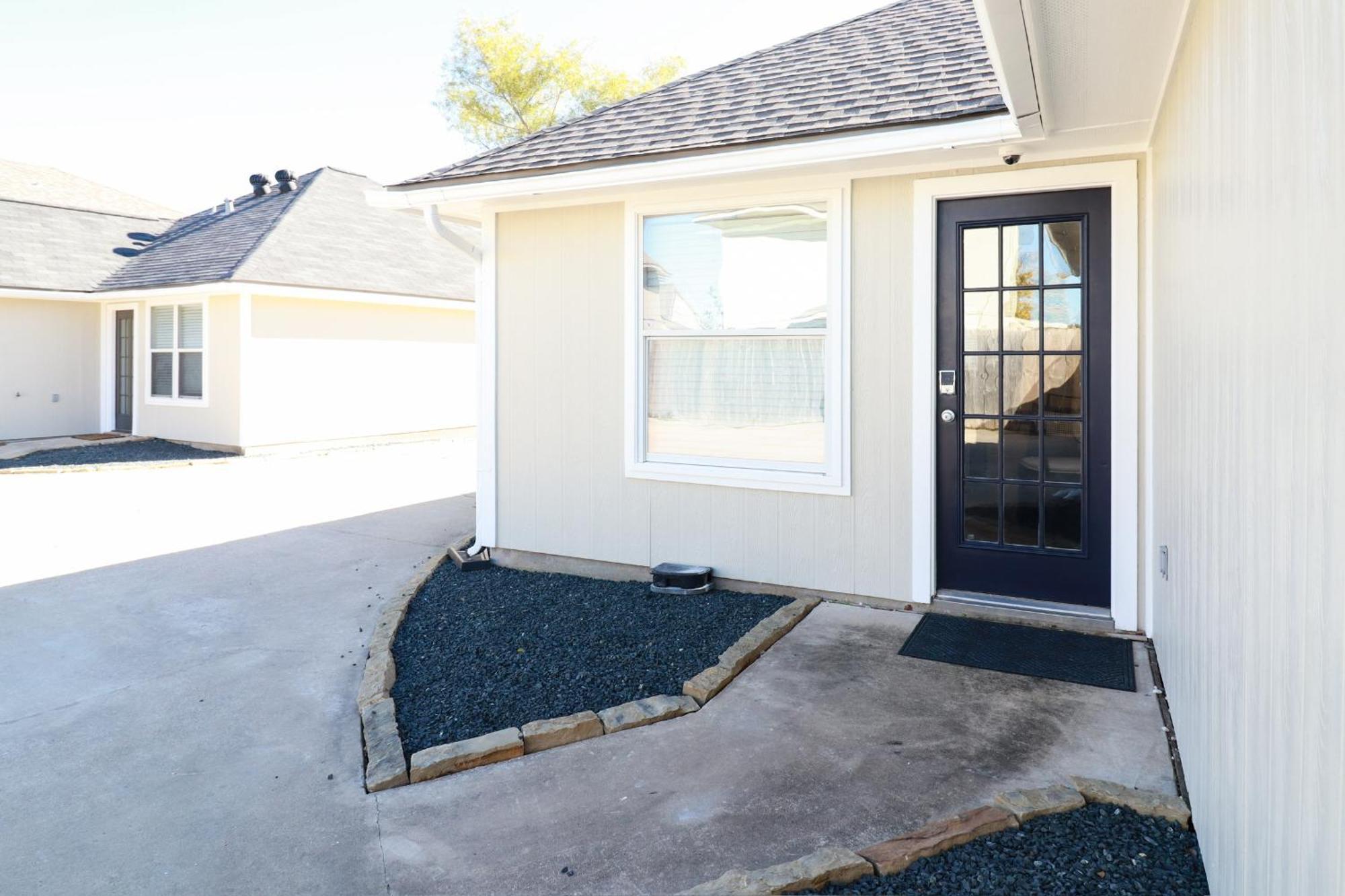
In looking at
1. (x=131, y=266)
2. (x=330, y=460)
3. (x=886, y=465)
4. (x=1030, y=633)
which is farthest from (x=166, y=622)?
(x=131, y=266)

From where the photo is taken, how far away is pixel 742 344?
18.0 ft

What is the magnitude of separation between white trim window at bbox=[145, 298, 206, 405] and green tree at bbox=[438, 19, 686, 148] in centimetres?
1335

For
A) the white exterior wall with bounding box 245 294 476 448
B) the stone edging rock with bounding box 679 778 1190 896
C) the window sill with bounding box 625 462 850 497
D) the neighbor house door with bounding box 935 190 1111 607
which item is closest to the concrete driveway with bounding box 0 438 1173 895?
the stone edging rock with bounding box 679 778 1190 896

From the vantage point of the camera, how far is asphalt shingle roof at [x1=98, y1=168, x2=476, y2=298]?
1330 centimetres

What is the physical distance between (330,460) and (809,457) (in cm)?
944

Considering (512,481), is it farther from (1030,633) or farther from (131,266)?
(131,266)

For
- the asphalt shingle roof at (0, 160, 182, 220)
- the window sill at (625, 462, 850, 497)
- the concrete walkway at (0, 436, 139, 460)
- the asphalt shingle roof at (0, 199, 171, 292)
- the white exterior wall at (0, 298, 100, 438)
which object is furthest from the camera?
the asphalt shingle roof at (0, 160, 182, 220)

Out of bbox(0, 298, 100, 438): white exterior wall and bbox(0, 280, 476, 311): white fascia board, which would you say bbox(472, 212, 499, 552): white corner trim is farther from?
bbox(0, 298, 100, 438): white exterior wall

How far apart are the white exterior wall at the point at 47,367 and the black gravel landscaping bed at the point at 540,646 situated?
38.5ft

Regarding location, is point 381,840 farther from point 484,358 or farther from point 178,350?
point 178,350

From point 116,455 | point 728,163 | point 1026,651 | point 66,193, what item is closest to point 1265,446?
point 1026,651

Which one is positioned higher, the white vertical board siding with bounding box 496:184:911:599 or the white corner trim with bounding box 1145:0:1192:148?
the white corner trim with bounding box 1145:0:1192:148

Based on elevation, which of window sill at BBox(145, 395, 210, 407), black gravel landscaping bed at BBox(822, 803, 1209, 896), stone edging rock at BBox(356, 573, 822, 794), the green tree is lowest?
black gravel landscaping bed at BBox(822, 803, 1209, 896)

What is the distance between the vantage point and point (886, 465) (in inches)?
197
